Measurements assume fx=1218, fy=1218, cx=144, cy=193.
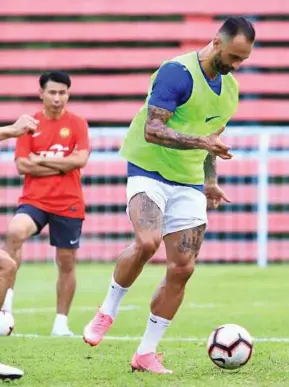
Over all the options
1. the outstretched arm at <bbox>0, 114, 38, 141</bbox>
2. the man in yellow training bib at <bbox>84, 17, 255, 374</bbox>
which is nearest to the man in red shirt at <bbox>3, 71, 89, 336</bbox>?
the man in yellow training bib at <bbox>84, 17, 255, 374</bbox>

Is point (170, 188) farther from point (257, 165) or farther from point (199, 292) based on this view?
point (257, 165)

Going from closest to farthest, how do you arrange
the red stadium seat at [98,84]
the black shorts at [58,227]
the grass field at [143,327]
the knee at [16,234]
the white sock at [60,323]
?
the grass field at [143,327], the white sock at [60,323], the knee at [16,234], the black shorts at [58,227], the red stadium seat at [98,84]

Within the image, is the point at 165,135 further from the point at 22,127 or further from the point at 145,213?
the point at 22,127

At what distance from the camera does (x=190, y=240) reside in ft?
25.3

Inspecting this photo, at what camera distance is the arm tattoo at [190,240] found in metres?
7.65

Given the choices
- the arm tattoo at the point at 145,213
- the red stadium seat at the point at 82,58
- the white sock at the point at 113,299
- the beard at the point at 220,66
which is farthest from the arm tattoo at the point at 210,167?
the red stadium seat at the point at 82,58

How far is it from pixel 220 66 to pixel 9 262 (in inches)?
69.2

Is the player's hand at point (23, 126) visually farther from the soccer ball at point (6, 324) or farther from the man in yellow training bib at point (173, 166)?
the soccer ball at point (6, 324)

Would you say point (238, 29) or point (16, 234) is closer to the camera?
point (238, 29)

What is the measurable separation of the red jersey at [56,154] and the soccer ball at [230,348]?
3384 mm

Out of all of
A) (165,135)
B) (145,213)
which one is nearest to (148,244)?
(145,213)

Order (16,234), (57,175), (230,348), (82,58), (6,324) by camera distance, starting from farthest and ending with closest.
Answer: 1. (82,58)
2. (57,175)
3. (16,234)
4. (6,324)
5. (230,348)

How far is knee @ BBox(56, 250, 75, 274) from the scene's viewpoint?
10664mm

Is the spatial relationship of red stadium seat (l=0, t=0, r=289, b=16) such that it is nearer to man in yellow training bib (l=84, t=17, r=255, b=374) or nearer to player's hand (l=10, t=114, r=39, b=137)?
man in yellow training bib (l=84, t=17, r=255, b=374)
